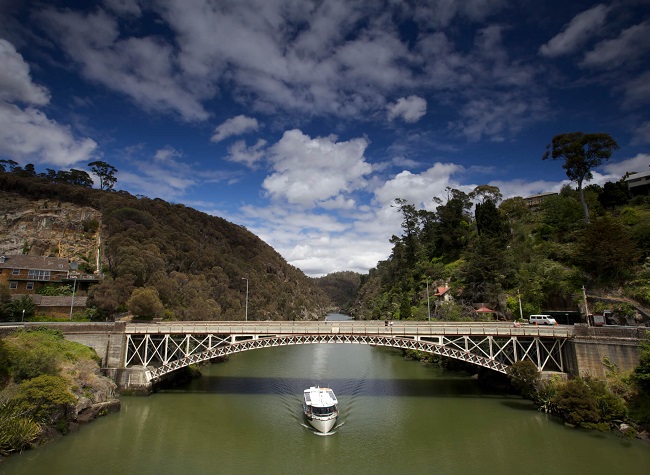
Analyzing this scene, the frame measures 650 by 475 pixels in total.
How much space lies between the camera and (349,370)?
4794cm

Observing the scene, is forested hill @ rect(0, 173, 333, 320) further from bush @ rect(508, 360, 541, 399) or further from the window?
bush @ rect(508, 360, 541, 399)

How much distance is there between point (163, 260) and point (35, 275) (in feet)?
74.4

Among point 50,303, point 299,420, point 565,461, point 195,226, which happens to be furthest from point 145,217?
point 565,461

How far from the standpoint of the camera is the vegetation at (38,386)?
21031 millimetres

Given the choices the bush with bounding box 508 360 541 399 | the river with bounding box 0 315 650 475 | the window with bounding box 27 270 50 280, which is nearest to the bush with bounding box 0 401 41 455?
the river with bounding box 0 315 650 475

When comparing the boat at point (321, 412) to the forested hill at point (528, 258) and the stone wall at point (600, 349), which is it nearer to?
the stone wall at point (600, 349)

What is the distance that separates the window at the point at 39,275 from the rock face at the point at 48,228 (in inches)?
395

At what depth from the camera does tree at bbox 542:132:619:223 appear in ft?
160

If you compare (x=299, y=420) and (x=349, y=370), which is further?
(x=349, y=370)

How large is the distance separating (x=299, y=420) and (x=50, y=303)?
3937 centimetres

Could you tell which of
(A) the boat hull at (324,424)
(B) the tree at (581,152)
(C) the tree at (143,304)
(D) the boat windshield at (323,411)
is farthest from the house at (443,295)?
(C) the tree at (143,304)

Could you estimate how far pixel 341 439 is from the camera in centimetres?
2500

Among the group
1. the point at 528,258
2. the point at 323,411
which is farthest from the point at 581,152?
the point at 323,411

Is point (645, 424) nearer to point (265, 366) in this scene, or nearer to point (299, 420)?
point (299, 420)
